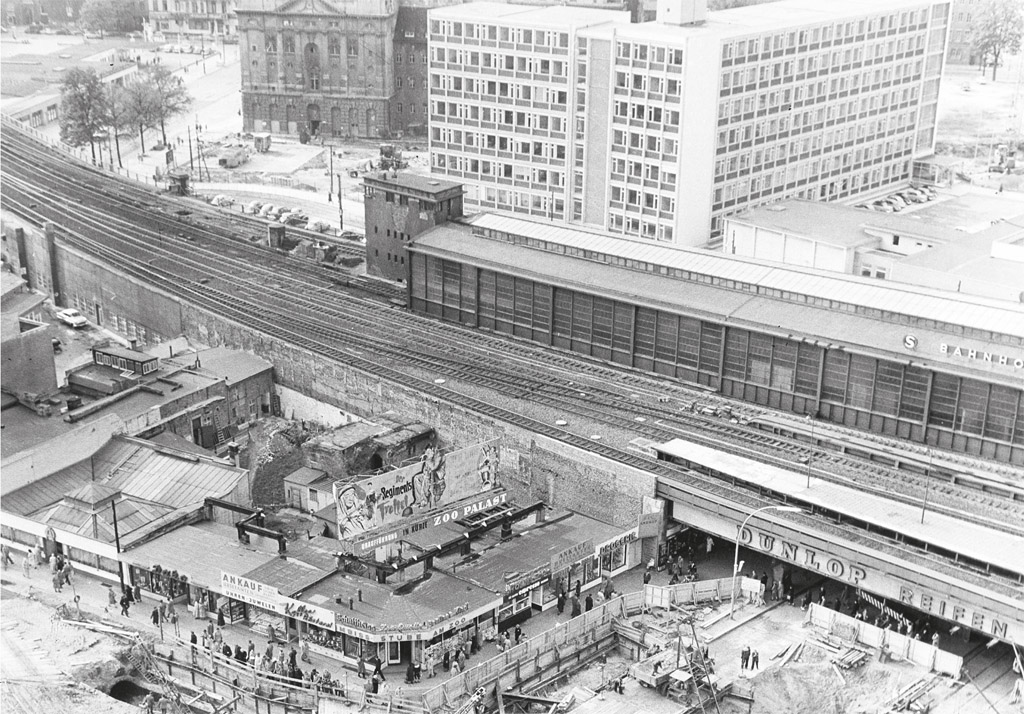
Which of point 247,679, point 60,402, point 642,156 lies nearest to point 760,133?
point 642,156

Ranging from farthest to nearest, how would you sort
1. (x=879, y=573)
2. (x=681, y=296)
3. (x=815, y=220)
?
(x=815, y=220) → (x=681, y=296) → (x=879, y=573)

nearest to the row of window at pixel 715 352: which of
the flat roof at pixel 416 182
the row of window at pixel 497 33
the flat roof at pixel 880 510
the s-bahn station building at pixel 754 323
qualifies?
the s-bahn station building at pixel 754 323

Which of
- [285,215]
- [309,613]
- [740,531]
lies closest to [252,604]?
[309,613]

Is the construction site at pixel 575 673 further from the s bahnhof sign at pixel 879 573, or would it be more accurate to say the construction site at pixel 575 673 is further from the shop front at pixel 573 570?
the shop front at pixel 573 570

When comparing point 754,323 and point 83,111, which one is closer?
point 754,323

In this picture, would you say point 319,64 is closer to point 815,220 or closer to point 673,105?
point 673,105

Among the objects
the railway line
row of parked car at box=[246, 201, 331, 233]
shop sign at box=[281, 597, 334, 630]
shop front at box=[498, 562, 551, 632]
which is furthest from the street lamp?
row of parked car at box=[246, 201, 331, 233]

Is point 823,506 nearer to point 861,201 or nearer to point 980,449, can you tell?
point 980,449
